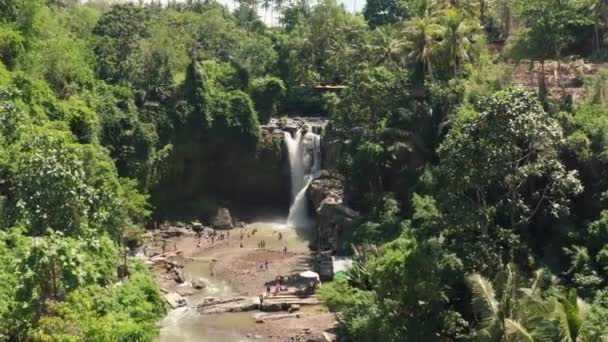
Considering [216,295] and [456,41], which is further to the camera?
[456,41]

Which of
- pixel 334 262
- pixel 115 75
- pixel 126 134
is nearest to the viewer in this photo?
pixel 334 262

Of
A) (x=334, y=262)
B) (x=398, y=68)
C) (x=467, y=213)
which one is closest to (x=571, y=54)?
(x=398, y=68)

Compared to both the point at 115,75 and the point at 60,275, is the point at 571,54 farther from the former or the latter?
the point at 60,275

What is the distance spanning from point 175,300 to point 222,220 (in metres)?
16.5

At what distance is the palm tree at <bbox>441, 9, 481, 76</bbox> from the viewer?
1711 inches

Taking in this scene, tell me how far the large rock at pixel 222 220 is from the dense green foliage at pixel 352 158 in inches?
53.7

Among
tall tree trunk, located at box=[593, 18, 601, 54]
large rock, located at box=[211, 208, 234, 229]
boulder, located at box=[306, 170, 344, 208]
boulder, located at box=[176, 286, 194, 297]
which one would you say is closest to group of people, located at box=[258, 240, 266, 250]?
large rock, located at box=[211, 208, 234, 229]

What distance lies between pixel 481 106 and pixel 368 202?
58.4 ft

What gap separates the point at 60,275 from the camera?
58.3ft

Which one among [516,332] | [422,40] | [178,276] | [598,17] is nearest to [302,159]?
[422,40]

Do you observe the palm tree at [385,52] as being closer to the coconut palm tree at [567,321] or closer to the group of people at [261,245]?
the group of people at [261,245]

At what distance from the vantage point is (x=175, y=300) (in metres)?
36.4

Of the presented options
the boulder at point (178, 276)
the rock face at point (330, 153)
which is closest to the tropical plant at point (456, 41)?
the rock face at point (330, 153)

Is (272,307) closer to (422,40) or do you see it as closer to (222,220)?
(222,220)
